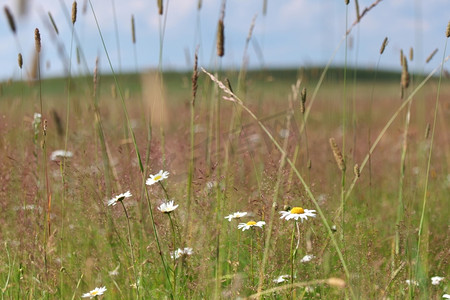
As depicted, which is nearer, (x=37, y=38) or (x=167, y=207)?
(x=167, y=207)

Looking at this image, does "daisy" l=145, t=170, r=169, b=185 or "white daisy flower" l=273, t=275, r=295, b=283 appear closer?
"white daisy flower" l=273, t=275, r=295, b=283

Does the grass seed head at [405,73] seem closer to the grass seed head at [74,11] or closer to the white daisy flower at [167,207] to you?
the white daisy flower at [167,207]

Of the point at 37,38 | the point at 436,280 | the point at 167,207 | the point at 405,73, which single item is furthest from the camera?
the point at 405,73

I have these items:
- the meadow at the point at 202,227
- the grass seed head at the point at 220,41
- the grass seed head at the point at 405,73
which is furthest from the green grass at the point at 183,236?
the grass seed head at the point at 405,73

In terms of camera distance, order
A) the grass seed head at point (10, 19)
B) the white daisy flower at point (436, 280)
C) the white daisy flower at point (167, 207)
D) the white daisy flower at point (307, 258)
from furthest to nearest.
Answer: the grass seed head at point (10, 19) < the white daisy flower at point (436, 280) < the white daisy flower at point (307, 258) < the white daisy flower at point (167, 207)

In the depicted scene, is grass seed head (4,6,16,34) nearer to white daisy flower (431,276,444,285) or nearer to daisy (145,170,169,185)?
daisy (145,170,169,185)

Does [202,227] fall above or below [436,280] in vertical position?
above

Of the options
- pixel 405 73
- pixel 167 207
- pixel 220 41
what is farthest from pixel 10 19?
pixel 405 73

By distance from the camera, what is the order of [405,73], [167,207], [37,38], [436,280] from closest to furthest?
[167,207] < [37,38] < [436,280] < [405,73]

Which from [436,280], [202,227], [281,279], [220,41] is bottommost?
[436,280]

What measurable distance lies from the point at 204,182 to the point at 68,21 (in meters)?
0.77

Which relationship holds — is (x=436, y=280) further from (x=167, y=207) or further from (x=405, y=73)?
(x=167, y=207)

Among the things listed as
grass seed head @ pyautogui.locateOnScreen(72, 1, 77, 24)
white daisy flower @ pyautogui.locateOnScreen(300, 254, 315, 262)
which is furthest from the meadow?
grass seed head @ pyautogui.locateOnScreen(72, 1, 77, 24)

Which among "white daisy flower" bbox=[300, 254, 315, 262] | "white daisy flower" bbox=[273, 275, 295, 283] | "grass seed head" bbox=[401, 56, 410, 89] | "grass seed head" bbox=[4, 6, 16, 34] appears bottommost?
"white daisy flower" bbox=[273, 275, 295, 283]
